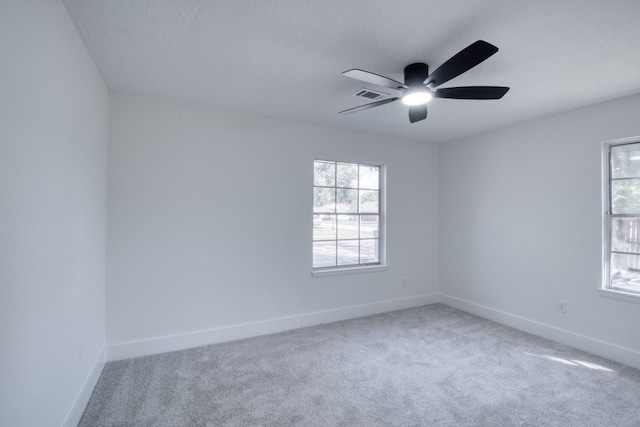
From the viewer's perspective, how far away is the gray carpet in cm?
211

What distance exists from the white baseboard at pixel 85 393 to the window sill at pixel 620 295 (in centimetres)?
460

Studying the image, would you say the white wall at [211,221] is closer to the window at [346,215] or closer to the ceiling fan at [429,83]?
the window at [346,215]

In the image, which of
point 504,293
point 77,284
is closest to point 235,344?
point 77,284

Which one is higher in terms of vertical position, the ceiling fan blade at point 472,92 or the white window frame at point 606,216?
the ceiling fan blade at point 472,92

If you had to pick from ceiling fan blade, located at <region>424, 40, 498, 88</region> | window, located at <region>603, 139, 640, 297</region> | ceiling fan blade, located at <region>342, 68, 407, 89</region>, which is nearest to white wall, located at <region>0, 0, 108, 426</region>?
ceiling fan blade, located at <region>342, 68, 407, 89</region>

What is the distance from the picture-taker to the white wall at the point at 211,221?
9.70ft

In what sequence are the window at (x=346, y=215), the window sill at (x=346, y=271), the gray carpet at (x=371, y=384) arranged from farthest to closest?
the window at (x=346, y=215) → the window sill at (x=346, y=271) → the gray carpet at (x=371, y=384)

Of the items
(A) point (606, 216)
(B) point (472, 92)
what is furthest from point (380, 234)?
(B) point (472, 92)

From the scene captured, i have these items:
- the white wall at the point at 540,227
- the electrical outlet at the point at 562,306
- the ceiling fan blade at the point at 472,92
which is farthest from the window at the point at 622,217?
the ceiling fan blade at the point at 472,92

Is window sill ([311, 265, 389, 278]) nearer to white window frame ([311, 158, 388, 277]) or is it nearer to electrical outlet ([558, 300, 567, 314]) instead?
white window frame ([311, 158, 388, 277])

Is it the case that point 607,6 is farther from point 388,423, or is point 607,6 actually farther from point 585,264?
point 388,423

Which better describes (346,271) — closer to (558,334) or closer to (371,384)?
(371,384)

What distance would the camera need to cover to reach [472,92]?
2209mm

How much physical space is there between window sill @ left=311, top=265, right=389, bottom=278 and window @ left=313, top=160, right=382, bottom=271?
0.31 feet
